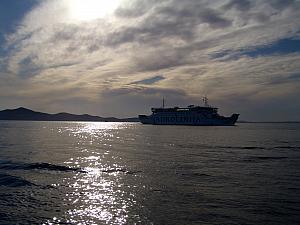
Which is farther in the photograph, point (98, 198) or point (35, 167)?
point (35, 167)

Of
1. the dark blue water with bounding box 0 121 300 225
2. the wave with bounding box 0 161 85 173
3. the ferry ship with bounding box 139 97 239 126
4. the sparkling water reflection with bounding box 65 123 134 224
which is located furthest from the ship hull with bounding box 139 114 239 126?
the sparkling water reflection with bounding box 65 123 134 224

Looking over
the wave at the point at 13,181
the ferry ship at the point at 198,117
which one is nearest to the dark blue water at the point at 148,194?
the wave at the point at 13,181

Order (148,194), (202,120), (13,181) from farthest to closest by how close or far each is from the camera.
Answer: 1. (202,120)
2. (13,181)
3. (148,194)

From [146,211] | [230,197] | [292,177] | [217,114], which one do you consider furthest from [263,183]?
[217,114]

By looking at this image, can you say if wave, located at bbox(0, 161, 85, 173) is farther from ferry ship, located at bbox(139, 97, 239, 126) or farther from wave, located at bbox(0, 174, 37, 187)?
ferry ship, located at bbox(139, 97, 239, 126)

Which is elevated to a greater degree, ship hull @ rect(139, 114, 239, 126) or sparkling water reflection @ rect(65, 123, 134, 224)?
ship hull @ rect(139, 114, 239, 126)

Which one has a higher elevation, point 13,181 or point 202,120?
point 202,120

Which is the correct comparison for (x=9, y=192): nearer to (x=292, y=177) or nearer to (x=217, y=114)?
(x=292, y=177)

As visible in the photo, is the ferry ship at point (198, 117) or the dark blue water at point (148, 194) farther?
the ferry ship at point (198, 117)

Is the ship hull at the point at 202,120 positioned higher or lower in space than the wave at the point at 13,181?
higher

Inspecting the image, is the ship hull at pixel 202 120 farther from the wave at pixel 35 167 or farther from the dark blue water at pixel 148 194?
the wave at pixel 35 167

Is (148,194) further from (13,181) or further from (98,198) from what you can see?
(13,181)

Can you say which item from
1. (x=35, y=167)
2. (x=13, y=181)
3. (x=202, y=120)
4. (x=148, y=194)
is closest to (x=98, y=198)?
(x=148, y=194)

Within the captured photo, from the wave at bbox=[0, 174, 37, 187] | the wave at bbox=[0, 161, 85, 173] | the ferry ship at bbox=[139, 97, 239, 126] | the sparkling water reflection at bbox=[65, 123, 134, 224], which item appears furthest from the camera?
the ferry ship at bbox=[139, 97, 239, 126]
